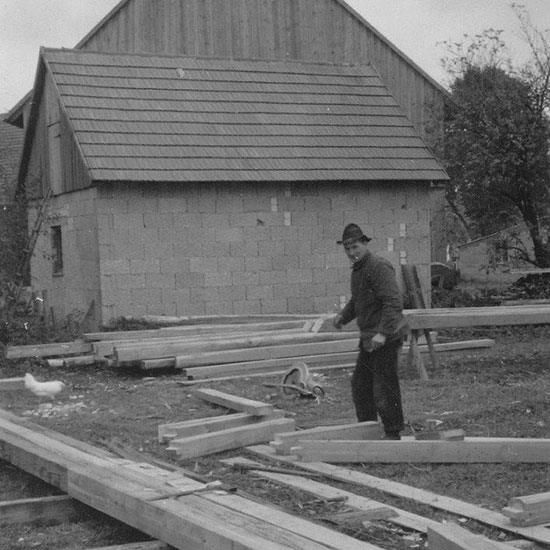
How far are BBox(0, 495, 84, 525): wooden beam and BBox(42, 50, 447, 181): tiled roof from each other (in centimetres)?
1156

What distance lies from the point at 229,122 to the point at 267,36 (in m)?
9.06

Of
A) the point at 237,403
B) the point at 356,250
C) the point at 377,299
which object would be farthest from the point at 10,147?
the point at 377,299

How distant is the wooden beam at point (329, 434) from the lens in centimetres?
848

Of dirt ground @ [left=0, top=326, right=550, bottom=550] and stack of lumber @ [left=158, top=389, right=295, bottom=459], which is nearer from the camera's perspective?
dirt ground @ [left=0, top=326, right=550, bottom=550]

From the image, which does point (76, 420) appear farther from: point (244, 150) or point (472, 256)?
point (472, 256)

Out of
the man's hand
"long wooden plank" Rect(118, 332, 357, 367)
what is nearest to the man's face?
the man's hand

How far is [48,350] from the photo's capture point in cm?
1505

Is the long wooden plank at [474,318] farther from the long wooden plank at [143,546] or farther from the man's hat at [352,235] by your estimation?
the long wooden plank at [143,546]

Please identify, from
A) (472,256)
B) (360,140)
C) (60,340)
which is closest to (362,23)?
(360,140)

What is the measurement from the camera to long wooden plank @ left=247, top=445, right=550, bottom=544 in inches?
243

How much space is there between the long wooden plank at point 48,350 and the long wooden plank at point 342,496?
289 inches

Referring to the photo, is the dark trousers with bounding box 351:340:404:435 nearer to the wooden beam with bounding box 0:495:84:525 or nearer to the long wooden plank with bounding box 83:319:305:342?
the wooden beam with bounding box 0:495:84:525

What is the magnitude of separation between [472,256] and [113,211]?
22.8m

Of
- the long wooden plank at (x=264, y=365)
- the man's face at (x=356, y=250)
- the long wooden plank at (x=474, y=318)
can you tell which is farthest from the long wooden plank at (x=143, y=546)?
the long wooden plank at (x=264, y=365)
